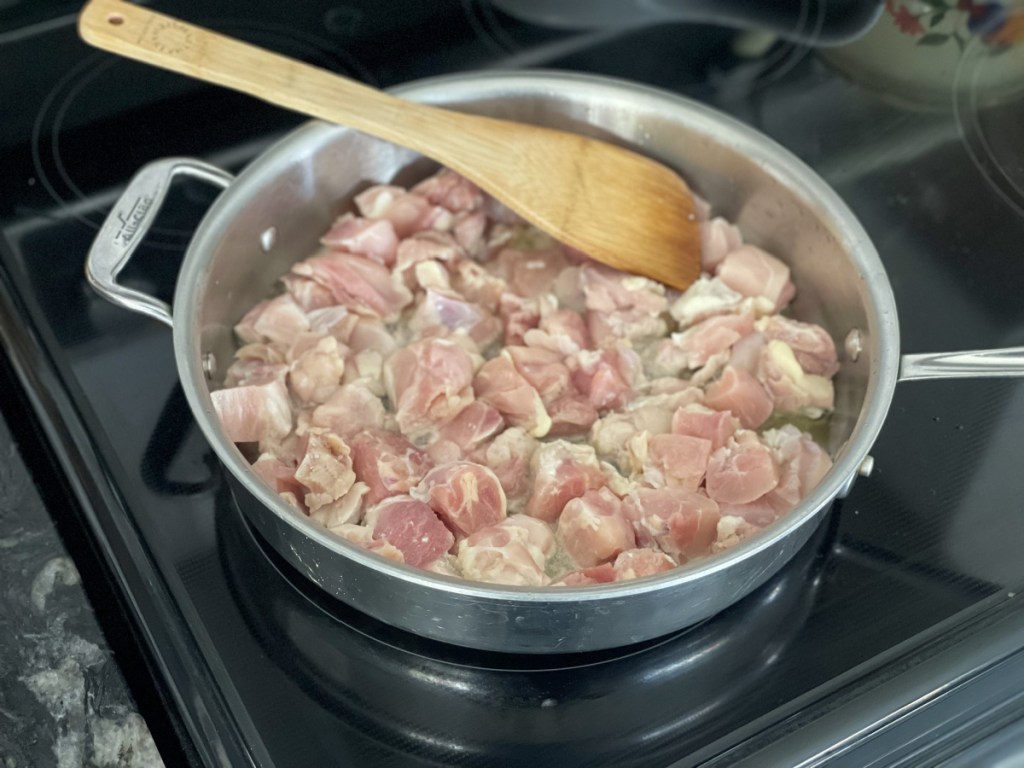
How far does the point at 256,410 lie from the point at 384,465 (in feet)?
0.58

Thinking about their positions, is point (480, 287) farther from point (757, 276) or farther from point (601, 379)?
point (757, 276)

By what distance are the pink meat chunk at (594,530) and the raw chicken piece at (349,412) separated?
287mm

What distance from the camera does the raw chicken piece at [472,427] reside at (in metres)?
1.37

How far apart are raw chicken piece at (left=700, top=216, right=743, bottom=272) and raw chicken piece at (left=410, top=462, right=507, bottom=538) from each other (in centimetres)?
52

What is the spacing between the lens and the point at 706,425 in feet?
4.47

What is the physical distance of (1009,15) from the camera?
5.97ft

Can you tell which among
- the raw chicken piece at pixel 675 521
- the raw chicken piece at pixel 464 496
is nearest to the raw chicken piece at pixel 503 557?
the raw chicken piece at pixel 464 496

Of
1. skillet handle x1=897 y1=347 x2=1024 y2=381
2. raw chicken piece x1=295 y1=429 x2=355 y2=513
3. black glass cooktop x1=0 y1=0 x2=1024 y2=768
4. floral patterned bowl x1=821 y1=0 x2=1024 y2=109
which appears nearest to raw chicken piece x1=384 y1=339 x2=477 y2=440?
raw chicken piece x1=295 y1=429 x2=355 y2=513

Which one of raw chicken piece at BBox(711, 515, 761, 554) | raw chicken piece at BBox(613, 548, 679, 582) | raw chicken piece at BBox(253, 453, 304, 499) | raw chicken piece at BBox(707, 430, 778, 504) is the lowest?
raw chicken piece at BBox(253, 453, 304, 499)

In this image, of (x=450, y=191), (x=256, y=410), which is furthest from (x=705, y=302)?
(x=256, y=410)

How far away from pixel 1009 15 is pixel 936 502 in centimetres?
98

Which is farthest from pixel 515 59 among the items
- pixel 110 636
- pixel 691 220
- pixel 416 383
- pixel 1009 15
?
pixel 110 636

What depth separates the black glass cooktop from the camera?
3.63 feet

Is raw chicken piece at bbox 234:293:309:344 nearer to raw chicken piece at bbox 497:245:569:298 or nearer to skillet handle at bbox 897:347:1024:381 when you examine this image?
raw chicken piece at bbox 497:245:569:298
